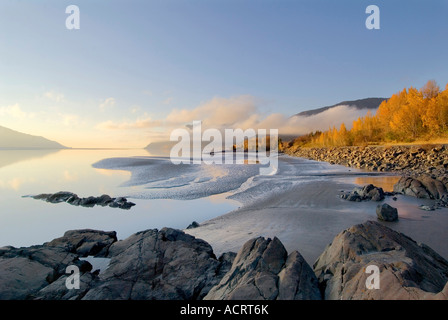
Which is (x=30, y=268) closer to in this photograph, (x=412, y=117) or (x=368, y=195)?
(x=368, y=195)

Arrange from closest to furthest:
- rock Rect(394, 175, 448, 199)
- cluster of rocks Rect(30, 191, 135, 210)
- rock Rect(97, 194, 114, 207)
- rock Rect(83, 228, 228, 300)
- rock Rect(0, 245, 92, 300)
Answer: rock Rect(83, 228, 228, 300) < rock Rect(0, 245, 92, 300) < rock Rect(394, 175, 448, 199) < cluster of rocks Rect(30, 191, 135, 210) < rock Rect(97, 194, 114, 207)

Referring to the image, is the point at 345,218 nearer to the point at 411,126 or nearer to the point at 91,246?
the point at 91,246

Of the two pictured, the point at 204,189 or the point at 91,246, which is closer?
the point at 91,246

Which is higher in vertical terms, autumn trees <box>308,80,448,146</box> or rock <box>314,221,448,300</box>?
autumn trees <box>308,80,448,146</box>

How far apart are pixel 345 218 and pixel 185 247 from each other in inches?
326

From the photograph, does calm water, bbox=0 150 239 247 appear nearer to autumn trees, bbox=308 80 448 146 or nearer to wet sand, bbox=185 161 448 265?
wet sand, bbox=185 161 448 265

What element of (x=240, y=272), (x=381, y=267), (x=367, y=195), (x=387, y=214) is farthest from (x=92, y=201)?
(x=367, y=195)

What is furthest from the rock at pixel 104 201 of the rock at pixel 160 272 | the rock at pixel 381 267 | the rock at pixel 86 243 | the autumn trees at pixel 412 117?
the autumn trees at pixel 412 117

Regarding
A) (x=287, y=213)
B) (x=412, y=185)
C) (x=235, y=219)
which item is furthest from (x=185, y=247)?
(x=412, y=185)

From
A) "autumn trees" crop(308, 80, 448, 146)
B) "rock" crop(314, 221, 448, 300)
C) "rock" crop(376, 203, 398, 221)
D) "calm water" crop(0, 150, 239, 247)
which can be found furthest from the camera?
"autumn trees" crop(308, 80, 448, 146)

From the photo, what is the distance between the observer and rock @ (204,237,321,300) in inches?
153

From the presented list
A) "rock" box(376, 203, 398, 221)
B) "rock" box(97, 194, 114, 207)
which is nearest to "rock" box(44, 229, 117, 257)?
"rock" box(97, 194, 114, 207)

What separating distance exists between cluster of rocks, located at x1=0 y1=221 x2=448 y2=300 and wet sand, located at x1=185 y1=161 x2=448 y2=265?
1.87 m
